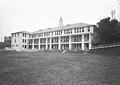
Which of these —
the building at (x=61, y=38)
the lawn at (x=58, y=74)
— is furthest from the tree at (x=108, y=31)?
the lawn at (x=58, y=74)

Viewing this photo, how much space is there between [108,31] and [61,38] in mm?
18360

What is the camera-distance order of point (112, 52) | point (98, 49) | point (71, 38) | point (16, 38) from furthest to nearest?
1. point (16, 38)
2. point (71, 38)
3. point (98, 49)
4. point (112, 52)

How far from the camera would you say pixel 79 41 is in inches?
1326

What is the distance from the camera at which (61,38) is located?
38.9m

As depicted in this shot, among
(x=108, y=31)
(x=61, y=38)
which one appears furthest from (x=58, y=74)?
(x=61, y=38)

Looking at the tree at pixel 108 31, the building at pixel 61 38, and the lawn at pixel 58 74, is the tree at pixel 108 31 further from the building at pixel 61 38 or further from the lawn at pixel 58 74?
the lawn at pixel 58 74

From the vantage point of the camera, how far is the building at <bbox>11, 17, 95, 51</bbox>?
106ft

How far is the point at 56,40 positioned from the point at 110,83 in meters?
35.5

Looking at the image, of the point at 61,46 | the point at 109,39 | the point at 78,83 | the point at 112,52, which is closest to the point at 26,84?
the point at 78,83

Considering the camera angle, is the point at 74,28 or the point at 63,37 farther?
the point at 63,37

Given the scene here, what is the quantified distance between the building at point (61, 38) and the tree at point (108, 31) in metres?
4.91

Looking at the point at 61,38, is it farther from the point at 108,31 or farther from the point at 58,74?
the point at 58,74

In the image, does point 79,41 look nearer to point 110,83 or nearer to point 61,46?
point 61,46

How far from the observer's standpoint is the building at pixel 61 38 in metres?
32.3
